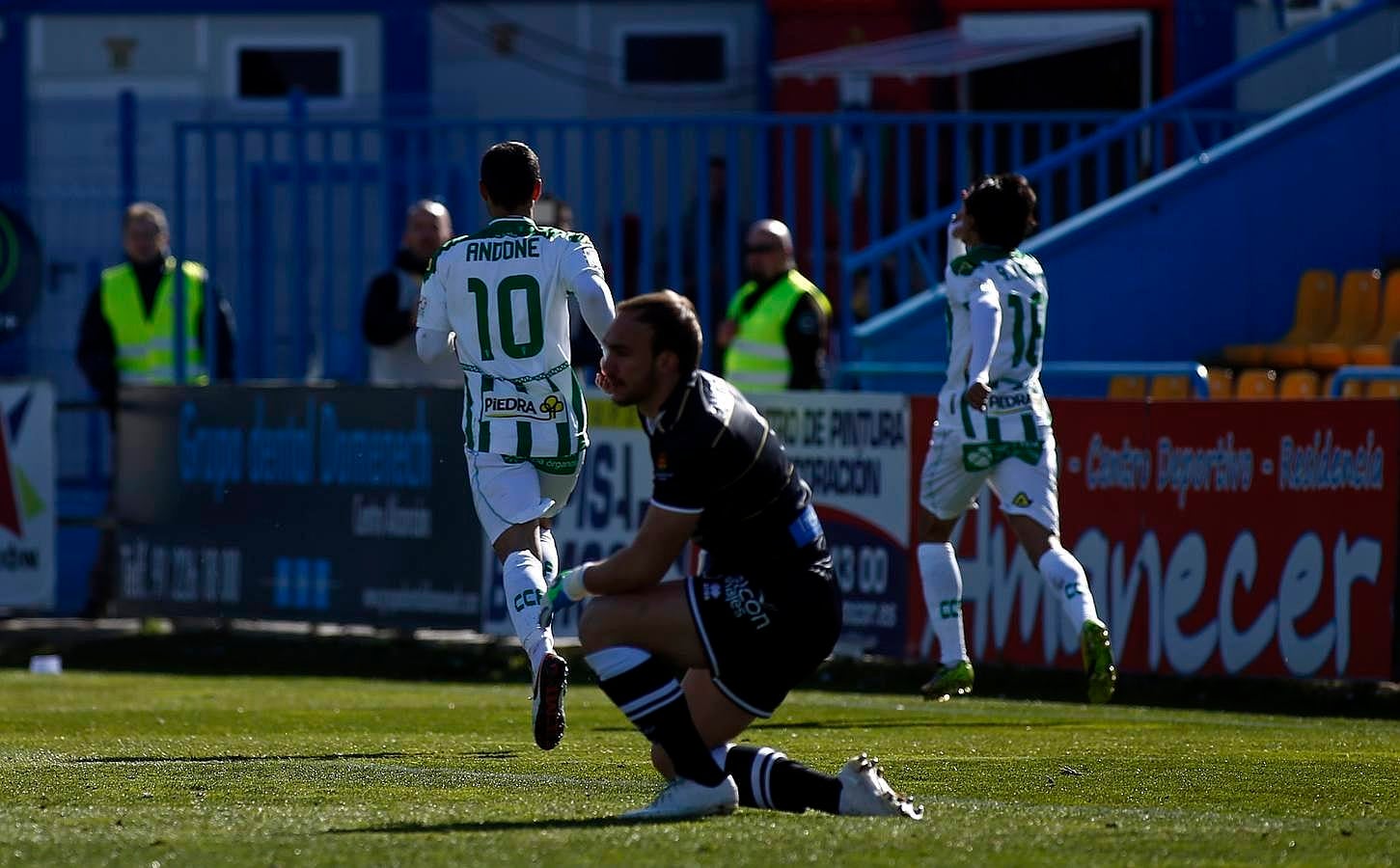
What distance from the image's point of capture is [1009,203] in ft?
32.8

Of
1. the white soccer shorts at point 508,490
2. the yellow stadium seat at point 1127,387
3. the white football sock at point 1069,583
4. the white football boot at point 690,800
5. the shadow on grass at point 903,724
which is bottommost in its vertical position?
the shadow on grass at point 903,724

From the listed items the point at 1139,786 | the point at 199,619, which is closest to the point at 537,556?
the point at 1139,786

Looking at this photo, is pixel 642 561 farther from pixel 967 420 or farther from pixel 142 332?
pixel 142 332

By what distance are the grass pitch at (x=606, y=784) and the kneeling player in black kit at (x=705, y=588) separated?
15 cm

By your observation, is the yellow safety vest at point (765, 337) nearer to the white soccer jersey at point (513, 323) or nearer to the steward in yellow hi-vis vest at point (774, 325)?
the steward in yellow hi-vis vest at point (774, 325)

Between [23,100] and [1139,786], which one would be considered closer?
[1139,786]

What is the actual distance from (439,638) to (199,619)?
1565 millimetres

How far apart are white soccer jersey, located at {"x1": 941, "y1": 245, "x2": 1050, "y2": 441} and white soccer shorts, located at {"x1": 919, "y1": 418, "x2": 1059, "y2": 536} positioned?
9 centimetres

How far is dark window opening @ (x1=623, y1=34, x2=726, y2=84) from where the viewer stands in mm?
21891

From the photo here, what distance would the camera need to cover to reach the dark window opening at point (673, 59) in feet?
71.8

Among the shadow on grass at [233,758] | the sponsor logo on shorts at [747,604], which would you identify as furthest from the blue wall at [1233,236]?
the sponsor logo on shorts at [747,604]

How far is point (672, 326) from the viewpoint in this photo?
6.34m

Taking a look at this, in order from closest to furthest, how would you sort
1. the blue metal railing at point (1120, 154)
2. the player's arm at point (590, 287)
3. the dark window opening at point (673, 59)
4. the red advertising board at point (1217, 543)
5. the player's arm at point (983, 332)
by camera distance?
the player's arm at point (590, 287) → the player's arm at point (983, 332) → the red advertising board at point (1217, 543) → the blue metal railing at point (1120, 154) → the dark window opening at point (673, 59)

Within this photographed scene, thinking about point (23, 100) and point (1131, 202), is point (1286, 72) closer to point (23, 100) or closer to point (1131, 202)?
point (1131, 202)
